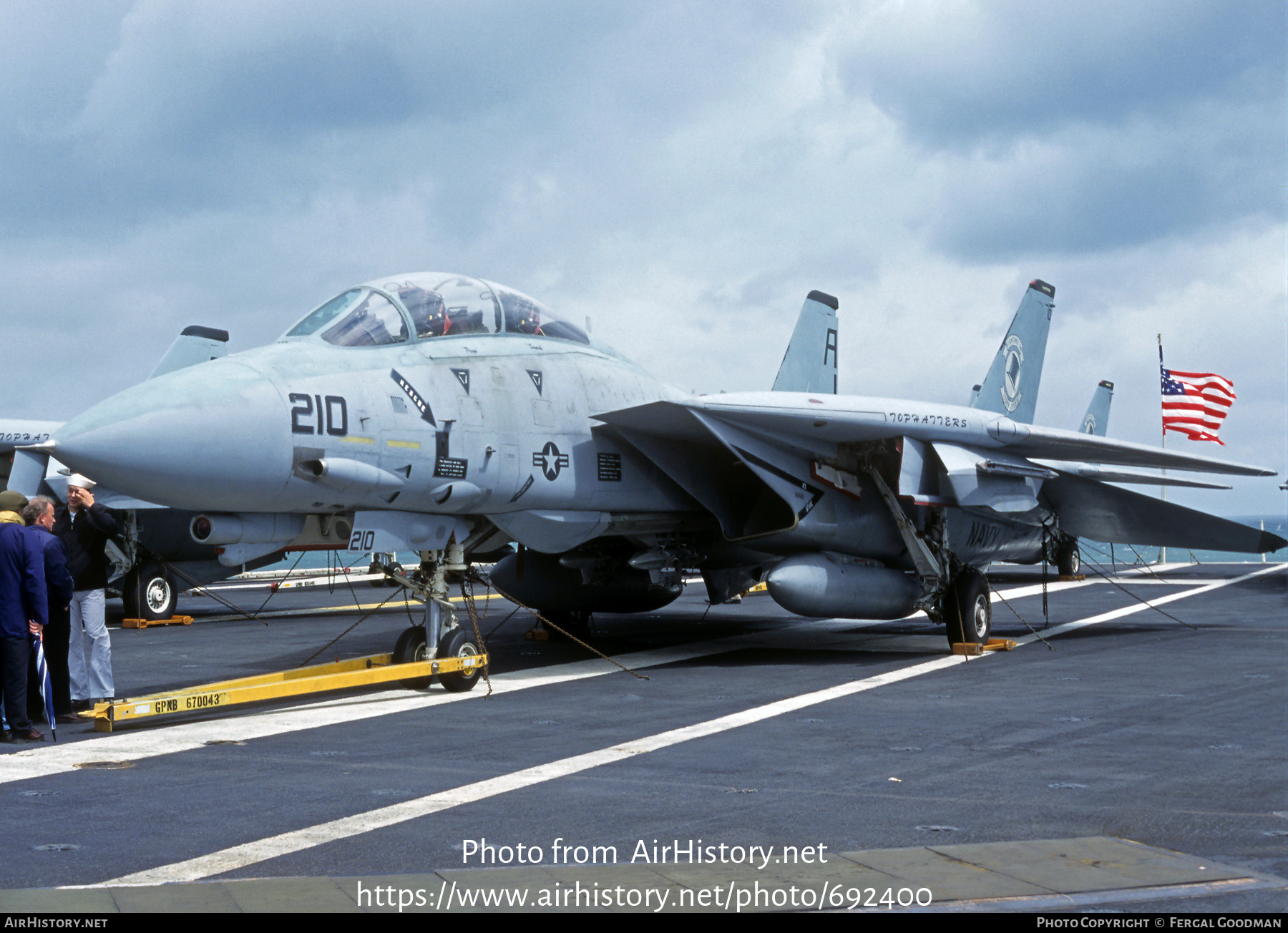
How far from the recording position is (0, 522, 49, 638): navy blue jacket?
24.6 ft

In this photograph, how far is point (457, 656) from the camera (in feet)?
31.7

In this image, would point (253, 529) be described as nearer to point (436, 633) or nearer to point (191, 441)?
point (191, 441)

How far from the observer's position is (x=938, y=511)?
1305cm

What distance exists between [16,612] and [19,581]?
0.21 metres

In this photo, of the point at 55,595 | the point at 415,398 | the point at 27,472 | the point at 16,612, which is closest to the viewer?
the point at 16,612

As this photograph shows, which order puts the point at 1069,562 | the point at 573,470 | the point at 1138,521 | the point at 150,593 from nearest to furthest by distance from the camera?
the point at 573,470
the point at 1138,521
the point at 150,593
the point at 1069,562

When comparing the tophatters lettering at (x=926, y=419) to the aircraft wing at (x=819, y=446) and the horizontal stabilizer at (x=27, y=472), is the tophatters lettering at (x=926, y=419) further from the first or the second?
the horizontal stabilizer at (x=27, y=472)

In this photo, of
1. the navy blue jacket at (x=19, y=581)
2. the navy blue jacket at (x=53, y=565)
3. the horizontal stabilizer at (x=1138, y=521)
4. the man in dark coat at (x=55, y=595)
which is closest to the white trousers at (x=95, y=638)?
the man in dark coat at (x=55, y=595)

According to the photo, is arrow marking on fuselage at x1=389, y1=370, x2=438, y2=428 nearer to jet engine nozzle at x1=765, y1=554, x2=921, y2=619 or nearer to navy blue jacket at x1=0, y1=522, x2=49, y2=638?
navy blue jacket at x1=0, y1=522, x2=49, y2=638

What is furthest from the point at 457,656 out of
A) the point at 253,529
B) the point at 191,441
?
the point at 191,441

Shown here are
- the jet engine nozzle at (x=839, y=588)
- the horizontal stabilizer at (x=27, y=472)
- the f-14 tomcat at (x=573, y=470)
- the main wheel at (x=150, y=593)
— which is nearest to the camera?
the f-14 tomcat at (x=573, y=470)

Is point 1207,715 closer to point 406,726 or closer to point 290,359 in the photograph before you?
point 406,726

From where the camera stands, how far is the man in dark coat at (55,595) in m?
7.75

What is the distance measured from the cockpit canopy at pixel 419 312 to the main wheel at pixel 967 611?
19.7 feet
